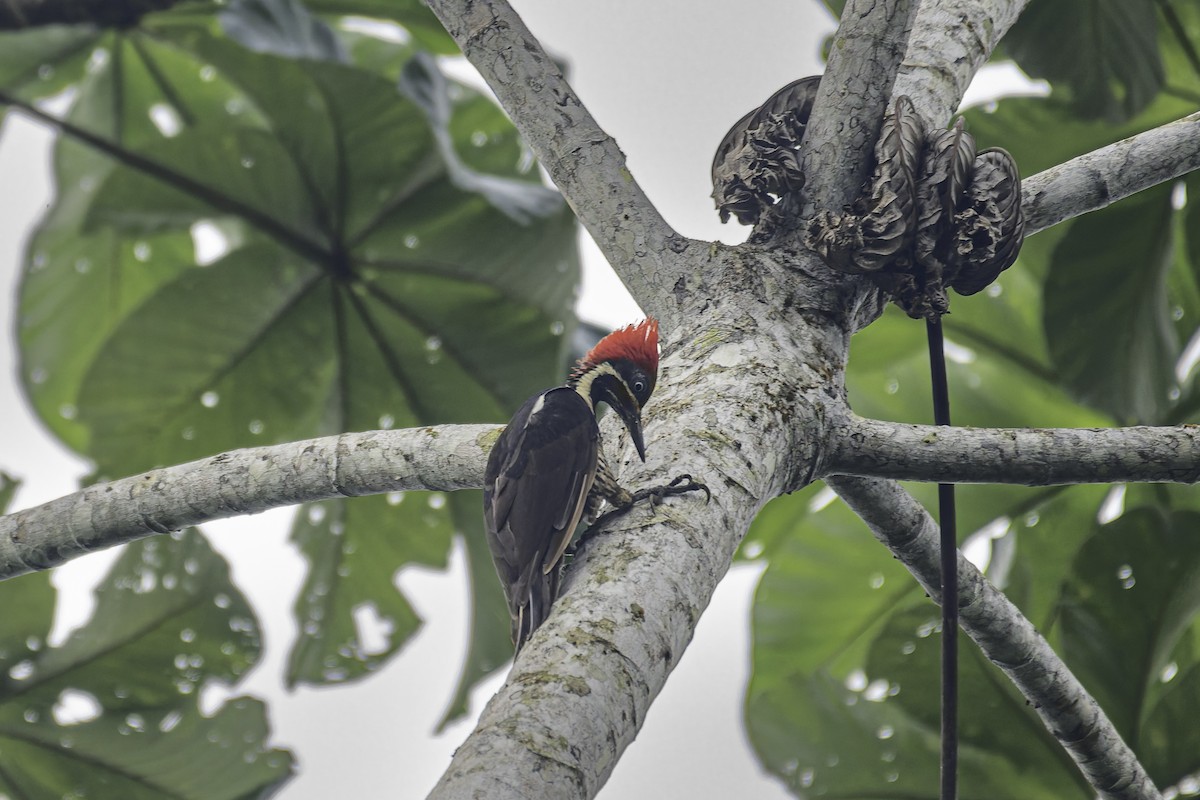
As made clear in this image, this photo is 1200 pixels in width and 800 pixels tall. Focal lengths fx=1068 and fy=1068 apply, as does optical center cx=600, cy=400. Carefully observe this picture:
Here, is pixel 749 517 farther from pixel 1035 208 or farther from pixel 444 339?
pixel 444 339

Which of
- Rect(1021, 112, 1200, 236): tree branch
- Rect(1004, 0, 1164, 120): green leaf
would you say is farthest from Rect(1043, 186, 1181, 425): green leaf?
Rect(1021, 112, 1200, 236): tree branch

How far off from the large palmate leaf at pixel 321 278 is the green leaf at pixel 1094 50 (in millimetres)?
1242

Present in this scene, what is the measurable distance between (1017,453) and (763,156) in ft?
1.76

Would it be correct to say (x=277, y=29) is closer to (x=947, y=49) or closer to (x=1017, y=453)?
(x=947, y=49)

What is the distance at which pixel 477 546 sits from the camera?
3.39m

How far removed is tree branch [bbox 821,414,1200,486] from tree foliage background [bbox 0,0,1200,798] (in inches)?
50.7

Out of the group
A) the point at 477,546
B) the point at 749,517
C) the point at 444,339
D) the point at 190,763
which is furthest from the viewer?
the point at 477,546

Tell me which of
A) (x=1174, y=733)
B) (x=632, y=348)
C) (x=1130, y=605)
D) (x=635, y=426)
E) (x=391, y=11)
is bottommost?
(x=635, y=426)

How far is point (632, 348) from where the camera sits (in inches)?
69.7

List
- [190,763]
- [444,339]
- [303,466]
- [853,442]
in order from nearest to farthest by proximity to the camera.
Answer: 1. [853,442]
2. [303,466]
3. [190,763]
4. [444,339]

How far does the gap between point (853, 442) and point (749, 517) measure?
0.23 meters

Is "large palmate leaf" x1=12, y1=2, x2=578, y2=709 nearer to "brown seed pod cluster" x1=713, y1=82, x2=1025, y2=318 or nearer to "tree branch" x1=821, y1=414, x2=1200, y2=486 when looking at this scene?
"brown seed pod cluster" x1=713, y1=82, x2=1025, y2=318

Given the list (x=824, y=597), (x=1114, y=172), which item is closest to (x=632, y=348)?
(x=1114, y=172)

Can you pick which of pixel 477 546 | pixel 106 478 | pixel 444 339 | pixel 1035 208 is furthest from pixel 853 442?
pixel 106 478
